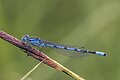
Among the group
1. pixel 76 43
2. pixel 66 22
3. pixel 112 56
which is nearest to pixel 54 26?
pixel 66 22

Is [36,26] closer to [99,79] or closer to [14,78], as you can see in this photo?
[99,79]

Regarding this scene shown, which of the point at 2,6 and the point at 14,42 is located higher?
the point at 14,42

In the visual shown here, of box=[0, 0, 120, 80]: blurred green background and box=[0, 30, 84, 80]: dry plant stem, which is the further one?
box=[0, 0, 120, 80]: blurred green background

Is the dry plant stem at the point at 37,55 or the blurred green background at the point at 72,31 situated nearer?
the dry plant stem at the point at 37,55

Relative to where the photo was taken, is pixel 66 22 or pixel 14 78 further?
pixel 66 22

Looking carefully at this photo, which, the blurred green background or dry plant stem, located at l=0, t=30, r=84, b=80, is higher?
dry plant stem, located at l=0, t=30, r=84, b=80

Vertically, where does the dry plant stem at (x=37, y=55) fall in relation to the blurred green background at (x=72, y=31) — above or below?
above

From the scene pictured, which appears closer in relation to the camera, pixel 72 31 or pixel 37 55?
pixel 37 55

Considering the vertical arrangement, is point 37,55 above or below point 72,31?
above
